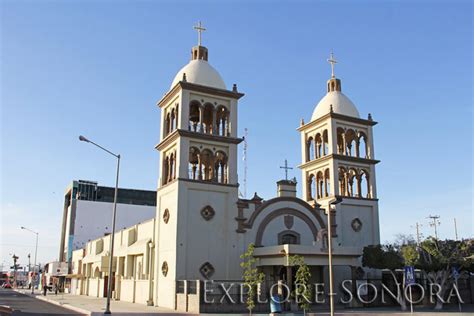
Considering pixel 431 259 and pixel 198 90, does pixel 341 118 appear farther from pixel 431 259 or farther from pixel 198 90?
pixel 431 259

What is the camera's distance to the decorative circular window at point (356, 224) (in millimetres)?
42312

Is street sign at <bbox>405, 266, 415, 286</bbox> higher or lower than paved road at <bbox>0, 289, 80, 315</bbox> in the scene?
higher

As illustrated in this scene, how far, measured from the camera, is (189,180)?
36281mm

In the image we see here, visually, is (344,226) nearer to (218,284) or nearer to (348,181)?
(348,181)

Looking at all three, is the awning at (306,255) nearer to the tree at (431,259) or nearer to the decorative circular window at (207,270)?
the tree at (431,259)

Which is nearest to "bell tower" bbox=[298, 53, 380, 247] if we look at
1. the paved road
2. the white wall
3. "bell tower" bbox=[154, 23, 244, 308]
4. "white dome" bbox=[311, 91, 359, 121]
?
"white dome" bbox=[311, 91, 359, 121]

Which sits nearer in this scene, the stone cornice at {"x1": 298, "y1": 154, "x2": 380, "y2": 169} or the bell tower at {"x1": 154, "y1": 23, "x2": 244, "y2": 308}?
the bell tower at {"x1": 154, "y1": 23, "x2": 244, "y2": 308}

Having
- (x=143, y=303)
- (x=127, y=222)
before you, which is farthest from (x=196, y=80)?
(x=127, y=222)

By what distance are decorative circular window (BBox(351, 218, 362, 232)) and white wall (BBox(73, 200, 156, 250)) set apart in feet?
183

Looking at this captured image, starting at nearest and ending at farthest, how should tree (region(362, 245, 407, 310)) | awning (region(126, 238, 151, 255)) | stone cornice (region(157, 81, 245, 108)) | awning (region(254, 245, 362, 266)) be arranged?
1. awning (region(254, 245, 362, 266))
2. tree (region(362, 245, 407, 310))
3. stone cornice (region(157, 81, 245, 108))
4. awning (region(126, 238, 151, 255))

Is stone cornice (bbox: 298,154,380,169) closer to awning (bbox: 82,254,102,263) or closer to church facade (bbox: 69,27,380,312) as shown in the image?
church facade (bbox: 69,27,380,312)

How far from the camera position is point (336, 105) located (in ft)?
147

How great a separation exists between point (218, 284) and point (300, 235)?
1041 centimetres

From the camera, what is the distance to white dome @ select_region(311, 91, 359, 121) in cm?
4478
